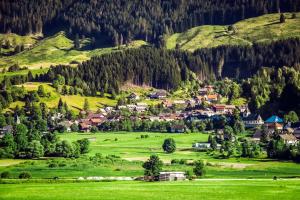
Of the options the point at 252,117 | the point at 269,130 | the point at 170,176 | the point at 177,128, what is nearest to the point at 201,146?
the point at 269,130

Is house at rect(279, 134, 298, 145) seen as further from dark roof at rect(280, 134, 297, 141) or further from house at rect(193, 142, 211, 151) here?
house at rect(193, 142, 211, 151)

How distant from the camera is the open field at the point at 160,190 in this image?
76.4 meters

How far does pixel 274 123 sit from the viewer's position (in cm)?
17962

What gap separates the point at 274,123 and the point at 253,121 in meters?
15.2

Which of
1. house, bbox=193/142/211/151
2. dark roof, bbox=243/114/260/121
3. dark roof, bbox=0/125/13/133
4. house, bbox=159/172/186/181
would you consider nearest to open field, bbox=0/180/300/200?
house, bbox=159/172/186/181

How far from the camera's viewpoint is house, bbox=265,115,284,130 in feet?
576

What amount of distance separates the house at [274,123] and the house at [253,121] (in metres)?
5.11

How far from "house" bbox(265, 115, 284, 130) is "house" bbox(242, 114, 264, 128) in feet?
16.8

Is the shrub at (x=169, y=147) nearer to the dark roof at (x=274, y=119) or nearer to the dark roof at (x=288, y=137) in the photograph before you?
the dark roof at (x=288, y=137)

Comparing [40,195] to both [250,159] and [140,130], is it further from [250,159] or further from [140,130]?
[140,130]

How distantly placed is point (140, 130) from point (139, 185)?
108357mm

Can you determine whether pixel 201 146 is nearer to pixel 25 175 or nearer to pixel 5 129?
pixel 25 175

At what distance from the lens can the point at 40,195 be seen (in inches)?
3088

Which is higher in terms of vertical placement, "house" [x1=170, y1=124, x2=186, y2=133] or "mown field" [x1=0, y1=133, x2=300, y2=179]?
"house" [x1=170, y1=124, x2=186, y2=133]
